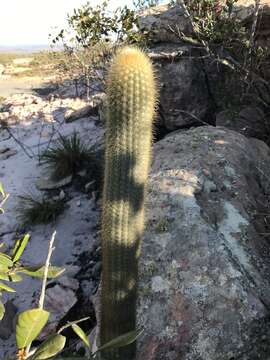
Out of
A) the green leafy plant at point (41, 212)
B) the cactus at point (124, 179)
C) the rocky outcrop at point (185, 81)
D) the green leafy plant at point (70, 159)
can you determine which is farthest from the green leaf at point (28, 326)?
the green leafy plant at point (70, 159)

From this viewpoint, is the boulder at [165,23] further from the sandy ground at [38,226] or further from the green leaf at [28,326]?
the green leaf at [28,326]

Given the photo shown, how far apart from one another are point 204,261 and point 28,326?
109 inches

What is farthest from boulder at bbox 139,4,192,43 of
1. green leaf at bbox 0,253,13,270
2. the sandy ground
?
green leaf at bbox 0,253,13,270

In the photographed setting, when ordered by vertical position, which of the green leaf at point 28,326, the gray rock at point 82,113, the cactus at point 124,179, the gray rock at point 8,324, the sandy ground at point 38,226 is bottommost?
the gray rock at point 8,324

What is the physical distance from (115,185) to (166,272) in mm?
1004

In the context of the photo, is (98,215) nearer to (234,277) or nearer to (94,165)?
(94,165)

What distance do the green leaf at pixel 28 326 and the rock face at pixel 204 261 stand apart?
2.43m

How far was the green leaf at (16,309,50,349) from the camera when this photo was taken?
1027mm

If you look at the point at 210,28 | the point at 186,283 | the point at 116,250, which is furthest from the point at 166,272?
the point at 210,28

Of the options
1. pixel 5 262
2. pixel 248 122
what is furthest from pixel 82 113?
pixel 5 262

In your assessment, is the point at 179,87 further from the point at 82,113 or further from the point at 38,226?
the point at 82,113

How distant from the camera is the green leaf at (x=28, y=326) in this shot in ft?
3.37

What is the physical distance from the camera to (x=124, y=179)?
2957 millimetres

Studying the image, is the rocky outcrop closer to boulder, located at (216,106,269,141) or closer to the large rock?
the large rock
